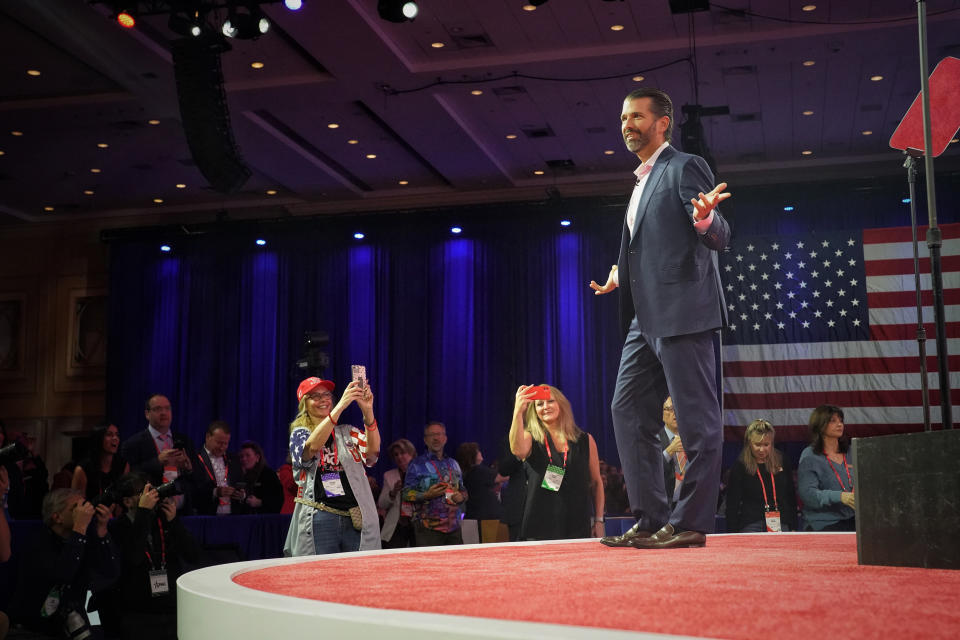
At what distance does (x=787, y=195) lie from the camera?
11.0 m

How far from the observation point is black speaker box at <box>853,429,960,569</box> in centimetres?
165

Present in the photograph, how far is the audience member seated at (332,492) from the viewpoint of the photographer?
4.17 meters

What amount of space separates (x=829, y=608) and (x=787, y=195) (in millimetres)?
10465

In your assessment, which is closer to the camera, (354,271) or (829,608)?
(829,608)

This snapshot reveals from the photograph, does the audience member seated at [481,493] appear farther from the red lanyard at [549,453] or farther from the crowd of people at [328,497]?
the red lanyard at [549,453]

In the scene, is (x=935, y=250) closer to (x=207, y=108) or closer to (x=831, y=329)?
(x=207, y=108)

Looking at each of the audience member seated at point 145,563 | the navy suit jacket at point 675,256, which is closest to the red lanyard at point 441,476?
the audience member seated at point 145,563

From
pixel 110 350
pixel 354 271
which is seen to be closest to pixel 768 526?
pixel 354 271

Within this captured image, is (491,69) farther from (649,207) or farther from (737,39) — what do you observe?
(649,207)

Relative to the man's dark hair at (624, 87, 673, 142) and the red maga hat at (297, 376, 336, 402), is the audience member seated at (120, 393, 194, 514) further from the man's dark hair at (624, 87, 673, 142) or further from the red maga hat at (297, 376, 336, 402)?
the man's dark hair at (624, 87, 673, 142)

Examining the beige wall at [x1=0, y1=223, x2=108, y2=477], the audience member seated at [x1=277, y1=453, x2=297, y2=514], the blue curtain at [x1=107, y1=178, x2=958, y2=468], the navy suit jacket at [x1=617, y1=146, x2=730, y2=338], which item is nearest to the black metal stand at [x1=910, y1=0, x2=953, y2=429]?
the navy suit jacket at [x1=617, y1=146, x2=730, y2=338]

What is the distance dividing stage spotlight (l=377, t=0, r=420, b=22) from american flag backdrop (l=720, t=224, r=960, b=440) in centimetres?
539

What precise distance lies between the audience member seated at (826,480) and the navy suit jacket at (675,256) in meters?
2.96

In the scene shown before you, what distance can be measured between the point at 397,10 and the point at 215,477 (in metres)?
3.73
